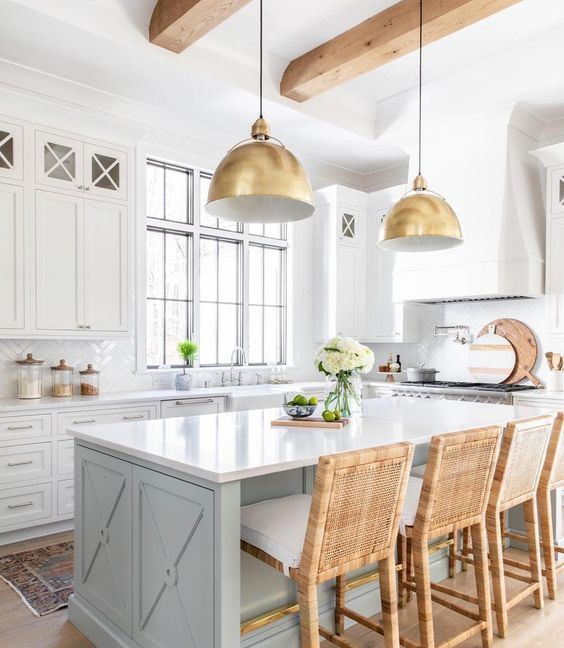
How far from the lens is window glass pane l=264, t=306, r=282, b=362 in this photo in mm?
6086

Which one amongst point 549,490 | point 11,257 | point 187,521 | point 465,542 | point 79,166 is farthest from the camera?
point 79,166

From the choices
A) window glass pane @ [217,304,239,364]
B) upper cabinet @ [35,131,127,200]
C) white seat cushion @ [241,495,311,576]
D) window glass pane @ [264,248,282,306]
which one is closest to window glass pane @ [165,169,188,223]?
upper cabinet @ [35,131,127,200]

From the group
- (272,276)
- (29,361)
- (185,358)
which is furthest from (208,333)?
(29,361)

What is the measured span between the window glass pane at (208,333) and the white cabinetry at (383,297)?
1.67 meters

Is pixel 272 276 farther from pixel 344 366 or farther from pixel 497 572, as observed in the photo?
pixel 497 572

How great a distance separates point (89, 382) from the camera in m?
4.43

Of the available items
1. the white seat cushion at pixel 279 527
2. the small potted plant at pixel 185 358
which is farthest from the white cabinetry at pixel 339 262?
the white seat cushion at pixel 279 527

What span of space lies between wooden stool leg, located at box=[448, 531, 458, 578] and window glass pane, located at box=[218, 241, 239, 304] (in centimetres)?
313

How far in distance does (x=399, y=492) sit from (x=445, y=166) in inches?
154

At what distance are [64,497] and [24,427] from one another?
1.91 feet

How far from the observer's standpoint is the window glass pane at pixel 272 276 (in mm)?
6094

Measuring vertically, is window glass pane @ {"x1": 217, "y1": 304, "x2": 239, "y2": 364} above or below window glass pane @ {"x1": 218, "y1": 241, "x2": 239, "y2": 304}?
below

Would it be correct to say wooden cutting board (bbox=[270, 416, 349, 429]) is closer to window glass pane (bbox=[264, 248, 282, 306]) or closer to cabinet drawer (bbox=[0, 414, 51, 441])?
cabinet drawer (bbox=[0, 414, 51, 441])

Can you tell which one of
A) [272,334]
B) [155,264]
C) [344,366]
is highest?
[155,264]
